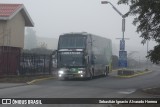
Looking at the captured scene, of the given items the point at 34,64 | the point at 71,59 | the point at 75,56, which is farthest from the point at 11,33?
the point at 75,56

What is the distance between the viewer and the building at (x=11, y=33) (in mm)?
35594

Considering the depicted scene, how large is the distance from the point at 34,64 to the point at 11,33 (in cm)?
488

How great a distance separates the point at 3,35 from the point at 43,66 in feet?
14.5

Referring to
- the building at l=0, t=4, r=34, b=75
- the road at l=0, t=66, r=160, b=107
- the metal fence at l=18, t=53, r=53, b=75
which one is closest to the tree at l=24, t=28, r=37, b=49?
the building at l=0, t=4, r=34, b=75

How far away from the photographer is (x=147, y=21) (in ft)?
83.8

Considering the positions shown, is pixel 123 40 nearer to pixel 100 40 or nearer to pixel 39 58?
pixel 100 40

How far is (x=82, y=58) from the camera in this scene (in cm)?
3478

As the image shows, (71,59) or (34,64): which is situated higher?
(71,59)

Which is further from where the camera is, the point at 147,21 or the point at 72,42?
the point at 72,42

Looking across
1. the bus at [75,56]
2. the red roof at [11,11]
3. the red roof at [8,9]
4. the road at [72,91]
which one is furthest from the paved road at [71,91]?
the red roof at [8,9]

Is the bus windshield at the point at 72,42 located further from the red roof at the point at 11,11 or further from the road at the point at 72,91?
the red roof at the point at 11,11

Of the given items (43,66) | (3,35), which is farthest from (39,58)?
(3,35)

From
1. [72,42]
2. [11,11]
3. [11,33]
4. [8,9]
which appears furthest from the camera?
[11,33]

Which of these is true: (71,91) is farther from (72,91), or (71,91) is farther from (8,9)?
(8,9)
